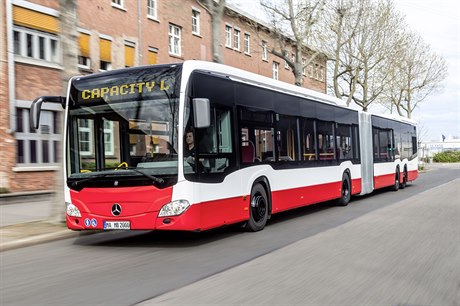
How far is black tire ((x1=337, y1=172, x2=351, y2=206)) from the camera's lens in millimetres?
14523

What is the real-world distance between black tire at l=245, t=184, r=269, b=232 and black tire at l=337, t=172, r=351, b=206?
5133mm

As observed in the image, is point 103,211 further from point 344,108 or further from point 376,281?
point 344,108


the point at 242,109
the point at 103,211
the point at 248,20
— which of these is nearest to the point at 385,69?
the point at 248,20

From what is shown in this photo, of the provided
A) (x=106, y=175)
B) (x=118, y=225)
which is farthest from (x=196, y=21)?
(x=118, y=225)

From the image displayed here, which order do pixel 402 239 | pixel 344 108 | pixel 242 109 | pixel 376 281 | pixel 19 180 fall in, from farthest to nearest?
pixel 19 180, pixel 344 108, pixel 242 109, pixel 402 239, pixel 376 281

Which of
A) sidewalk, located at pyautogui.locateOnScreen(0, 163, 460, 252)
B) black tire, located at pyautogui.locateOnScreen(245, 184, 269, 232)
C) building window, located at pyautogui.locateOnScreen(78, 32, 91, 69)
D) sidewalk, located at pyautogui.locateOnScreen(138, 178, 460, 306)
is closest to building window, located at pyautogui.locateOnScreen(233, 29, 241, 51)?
building window, located at pyautogui.locateOnScreen(78, 32, 91, 69)

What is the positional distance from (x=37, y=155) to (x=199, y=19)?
54.5ft

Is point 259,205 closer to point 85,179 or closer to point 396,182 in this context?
point 85,179

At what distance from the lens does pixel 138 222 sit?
7.61 metres

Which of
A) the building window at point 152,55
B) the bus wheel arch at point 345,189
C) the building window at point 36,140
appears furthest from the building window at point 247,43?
the bus wheel arch at point 345,189

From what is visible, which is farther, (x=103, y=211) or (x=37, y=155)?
(x=37, y=155)

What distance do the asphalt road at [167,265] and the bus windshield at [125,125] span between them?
1.22 metres

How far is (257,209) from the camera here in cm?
955

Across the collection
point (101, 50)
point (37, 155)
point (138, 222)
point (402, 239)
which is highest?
point (101, 50)
